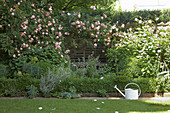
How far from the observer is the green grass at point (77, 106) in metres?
3.44

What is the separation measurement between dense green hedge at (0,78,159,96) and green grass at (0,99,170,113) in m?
0.65

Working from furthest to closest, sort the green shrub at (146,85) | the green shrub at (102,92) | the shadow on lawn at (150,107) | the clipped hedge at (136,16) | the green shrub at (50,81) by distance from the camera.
Result: the clipped hedge at (136,16)
the green shrub at (146,85)
the green shrub at (102,92)
the green shrub at (50,81)
the shadow on lawn at (150,107)

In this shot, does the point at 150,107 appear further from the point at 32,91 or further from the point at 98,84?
the point at 32,91

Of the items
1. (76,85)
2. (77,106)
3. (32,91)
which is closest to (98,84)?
(76,85)

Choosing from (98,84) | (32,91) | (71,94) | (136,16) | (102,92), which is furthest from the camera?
(136,16)

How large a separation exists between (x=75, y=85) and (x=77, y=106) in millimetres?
1095

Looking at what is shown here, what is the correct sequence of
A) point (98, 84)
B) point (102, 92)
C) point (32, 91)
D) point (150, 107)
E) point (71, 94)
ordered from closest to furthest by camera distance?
1. point (150, 107)
2. point (32, 91)
3. point (71, 94)
4. point (102, 92)
5. point (98, 84)

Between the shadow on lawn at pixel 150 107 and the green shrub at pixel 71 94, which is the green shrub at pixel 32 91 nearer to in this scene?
the green shrub at pixel 71 94

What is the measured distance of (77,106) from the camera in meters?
3.78

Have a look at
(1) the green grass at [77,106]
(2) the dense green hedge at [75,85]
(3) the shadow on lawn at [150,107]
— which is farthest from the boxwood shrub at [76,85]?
(3) the shadow on lawn at [150,107]

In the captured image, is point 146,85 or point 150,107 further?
point 146,85

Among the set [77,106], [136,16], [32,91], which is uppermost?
[136,16]

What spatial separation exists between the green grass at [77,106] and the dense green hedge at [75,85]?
0.65m

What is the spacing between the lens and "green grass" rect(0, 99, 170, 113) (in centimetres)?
344
